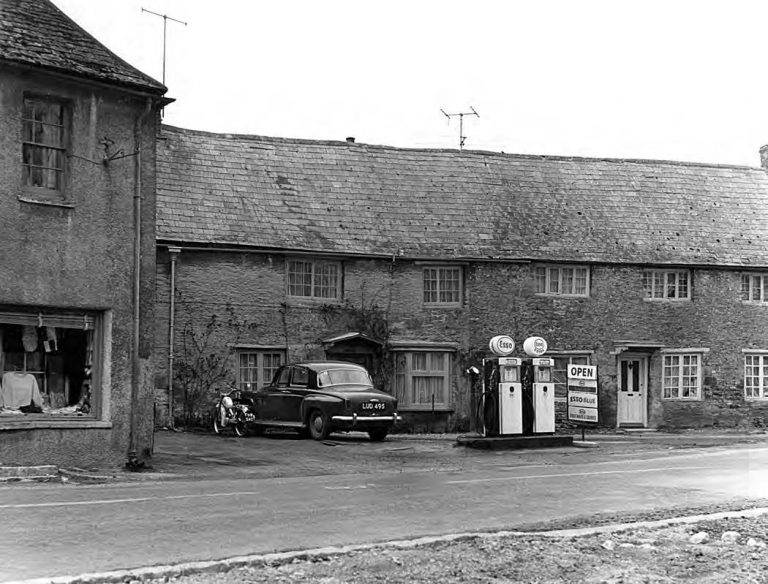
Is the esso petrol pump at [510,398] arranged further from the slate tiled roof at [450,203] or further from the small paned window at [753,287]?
the small paned window at [753,287]

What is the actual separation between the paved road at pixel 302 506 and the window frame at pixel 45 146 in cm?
493

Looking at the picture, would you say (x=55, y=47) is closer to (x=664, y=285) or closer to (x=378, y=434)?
(x=378, y=434)

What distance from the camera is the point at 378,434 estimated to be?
2539cm

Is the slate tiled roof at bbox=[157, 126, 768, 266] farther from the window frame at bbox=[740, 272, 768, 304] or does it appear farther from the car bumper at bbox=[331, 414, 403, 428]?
the car bumper at bbox=[331, 414, 403, 428]

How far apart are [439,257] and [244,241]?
573 cm

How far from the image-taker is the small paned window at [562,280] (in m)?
33.2

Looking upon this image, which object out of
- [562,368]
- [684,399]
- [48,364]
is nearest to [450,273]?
[562,368]

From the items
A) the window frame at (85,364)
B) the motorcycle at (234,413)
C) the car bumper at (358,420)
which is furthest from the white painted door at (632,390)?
the window frame at (85,364)

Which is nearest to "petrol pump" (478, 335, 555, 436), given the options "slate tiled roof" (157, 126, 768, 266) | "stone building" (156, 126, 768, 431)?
"stone building" (156, 126, 768, 431)

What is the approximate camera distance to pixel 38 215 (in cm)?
1723

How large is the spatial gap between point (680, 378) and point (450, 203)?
890 cm

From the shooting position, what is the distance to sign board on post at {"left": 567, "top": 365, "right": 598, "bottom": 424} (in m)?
25.6

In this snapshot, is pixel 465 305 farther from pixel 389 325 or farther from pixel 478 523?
pixel 478 523

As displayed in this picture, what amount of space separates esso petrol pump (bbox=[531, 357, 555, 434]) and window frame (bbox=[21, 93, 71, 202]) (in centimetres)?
1187
